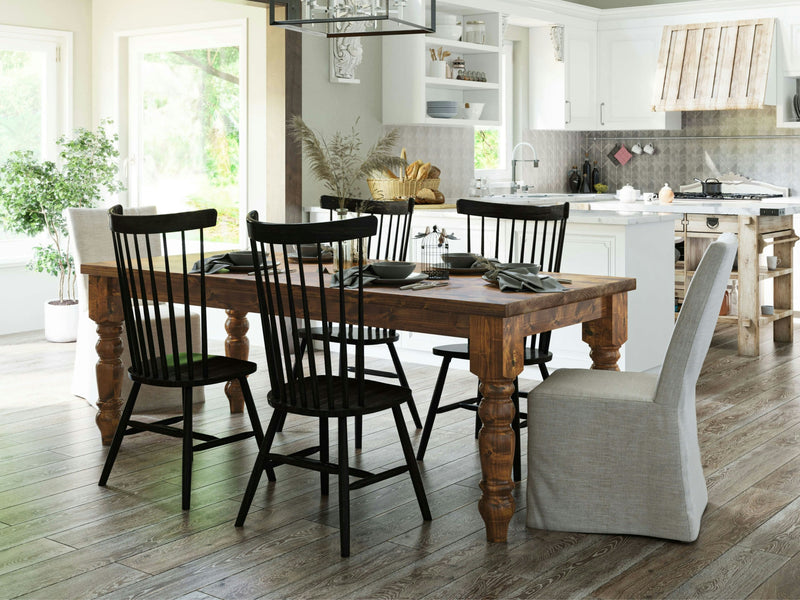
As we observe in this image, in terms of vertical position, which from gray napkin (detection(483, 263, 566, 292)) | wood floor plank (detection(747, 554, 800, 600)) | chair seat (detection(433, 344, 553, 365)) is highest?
gray napkin (detection(483, 263, 566, 292))

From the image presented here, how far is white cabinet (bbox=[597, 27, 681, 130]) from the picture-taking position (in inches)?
316

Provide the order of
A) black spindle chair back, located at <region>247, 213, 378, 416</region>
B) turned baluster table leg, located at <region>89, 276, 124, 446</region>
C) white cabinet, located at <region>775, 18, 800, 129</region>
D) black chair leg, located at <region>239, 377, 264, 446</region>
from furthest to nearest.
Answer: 1. white cabinet, located at <region>775, 18, 800, 129</region>
2. turned baluster table leg, located at <region>89, 276, 124, 446</region>
3. black chair leg, located at <region>239, 377, 264, 446</region>
4. black spindle chair back, located at <region>247, 213, 378, 416</region>

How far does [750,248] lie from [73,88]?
4.81 m

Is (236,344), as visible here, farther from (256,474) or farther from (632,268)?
(632,268)

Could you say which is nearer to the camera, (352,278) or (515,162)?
(352,278)

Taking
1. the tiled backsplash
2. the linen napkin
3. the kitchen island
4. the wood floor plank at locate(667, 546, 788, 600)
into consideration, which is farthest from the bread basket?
the wood floor plank at locate(667, 546, 788, 600)

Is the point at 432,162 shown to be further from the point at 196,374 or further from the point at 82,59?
the point at 196,374

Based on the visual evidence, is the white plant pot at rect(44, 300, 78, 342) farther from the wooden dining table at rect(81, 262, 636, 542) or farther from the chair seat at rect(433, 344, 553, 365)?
the chair seat at rect(433, 344, 553, 365)

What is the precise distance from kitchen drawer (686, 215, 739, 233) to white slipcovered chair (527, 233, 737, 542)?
10.4 ft

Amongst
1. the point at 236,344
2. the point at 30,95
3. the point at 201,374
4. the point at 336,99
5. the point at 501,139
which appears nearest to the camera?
the point at 201,374

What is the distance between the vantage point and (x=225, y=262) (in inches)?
148

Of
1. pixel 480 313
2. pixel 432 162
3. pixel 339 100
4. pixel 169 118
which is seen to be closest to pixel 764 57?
pixel 432 162

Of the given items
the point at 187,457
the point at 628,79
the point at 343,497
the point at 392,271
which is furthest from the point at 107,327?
the point at 628,79

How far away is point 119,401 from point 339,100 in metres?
2.88
